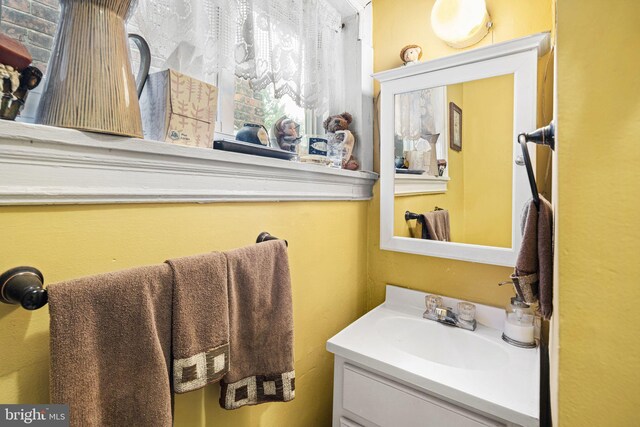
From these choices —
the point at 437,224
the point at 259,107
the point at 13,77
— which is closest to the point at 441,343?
the point at 437,224

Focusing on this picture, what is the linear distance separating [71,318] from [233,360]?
13.6 inches

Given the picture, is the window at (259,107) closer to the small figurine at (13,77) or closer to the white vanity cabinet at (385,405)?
the small figurine at (13,77)

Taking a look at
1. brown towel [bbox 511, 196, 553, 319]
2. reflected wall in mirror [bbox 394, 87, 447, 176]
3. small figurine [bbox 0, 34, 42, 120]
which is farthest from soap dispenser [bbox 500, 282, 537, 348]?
small figurine [bbox 0, 34, 42, 120]

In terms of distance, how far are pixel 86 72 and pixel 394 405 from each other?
1.04 m

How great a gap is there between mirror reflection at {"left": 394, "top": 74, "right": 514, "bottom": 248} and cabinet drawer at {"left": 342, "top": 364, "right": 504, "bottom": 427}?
0.57 metres

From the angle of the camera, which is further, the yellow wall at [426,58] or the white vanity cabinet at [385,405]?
the yellow wall at [426,58]

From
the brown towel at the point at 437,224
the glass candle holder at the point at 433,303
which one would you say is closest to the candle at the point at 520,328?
the glass candle holder at the point at 433,303

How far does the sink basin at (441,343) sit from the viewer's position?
949 mm

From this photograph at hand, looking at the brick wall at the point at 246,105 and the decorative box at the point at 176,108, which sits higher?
the brick wall at the point at 246,105

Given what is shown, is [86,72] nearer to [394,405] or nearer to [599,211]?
[599,211]

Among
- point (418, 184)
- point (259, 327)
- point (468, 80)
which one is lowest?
point (259, 327)

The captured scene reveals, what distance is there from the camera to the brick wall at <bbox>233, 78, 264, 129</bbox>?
883mm

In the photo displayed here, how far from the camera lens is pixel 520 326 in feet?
3.07

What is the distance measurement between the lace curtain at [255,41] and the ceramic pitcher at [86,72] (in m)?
0.16
